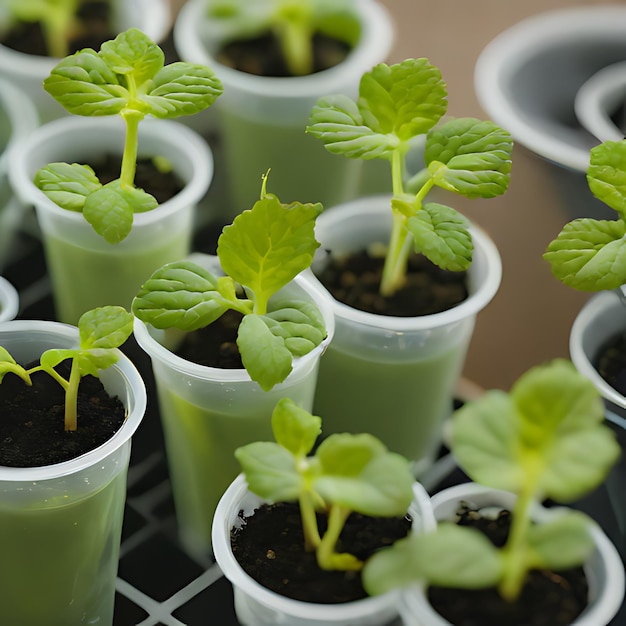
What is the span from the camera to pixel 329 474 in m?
0.55

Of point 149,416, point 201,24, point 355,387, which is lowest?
point 149,416

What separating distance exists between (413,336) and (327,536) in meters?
0.23

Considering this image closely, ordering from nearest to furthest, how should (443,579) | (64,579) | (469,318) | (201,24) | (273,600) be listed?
(443,579)
(273,600)
(64,579)
(469,318)
(201,24)

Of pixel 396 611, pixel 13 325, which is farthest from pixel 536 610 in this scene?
pixel 13 325

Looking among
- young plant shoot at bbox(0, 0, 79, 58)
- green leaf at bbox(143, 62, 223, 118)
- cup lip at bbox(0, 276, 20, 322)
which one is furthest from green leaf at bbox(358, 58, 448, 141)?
young plant shoot at bbox(0, 0, 79, 58)

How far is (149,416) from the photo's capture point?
2.98ft

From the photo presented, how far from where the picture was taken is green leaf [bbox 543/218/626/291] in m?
0.65

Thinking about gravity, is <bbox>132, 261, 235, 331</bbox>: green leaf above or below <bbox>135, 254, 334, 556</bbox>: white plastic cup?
above

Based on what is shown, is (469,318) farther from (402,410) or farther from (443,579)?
(443,579)

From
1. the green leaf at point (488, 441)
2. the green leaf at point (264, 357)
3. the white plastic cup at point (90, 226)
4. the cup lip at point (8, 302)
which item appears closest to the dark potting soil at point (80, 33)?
the white plastic cup at point (90, 226)

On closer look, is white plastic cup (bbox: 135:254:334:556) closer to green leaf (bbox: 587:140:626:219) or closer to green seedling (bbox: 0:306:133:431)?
green seedling (bbox: 0:306:133:431)

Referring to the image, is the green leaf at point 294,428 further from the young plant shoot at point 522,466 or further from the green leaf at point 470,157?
the green leaf at point 470,157

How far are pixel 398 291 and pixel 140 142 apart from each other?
0.90 feet

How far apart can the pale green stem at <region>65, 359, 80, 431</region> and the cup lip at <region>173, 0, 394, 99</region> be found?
0.38 metres
